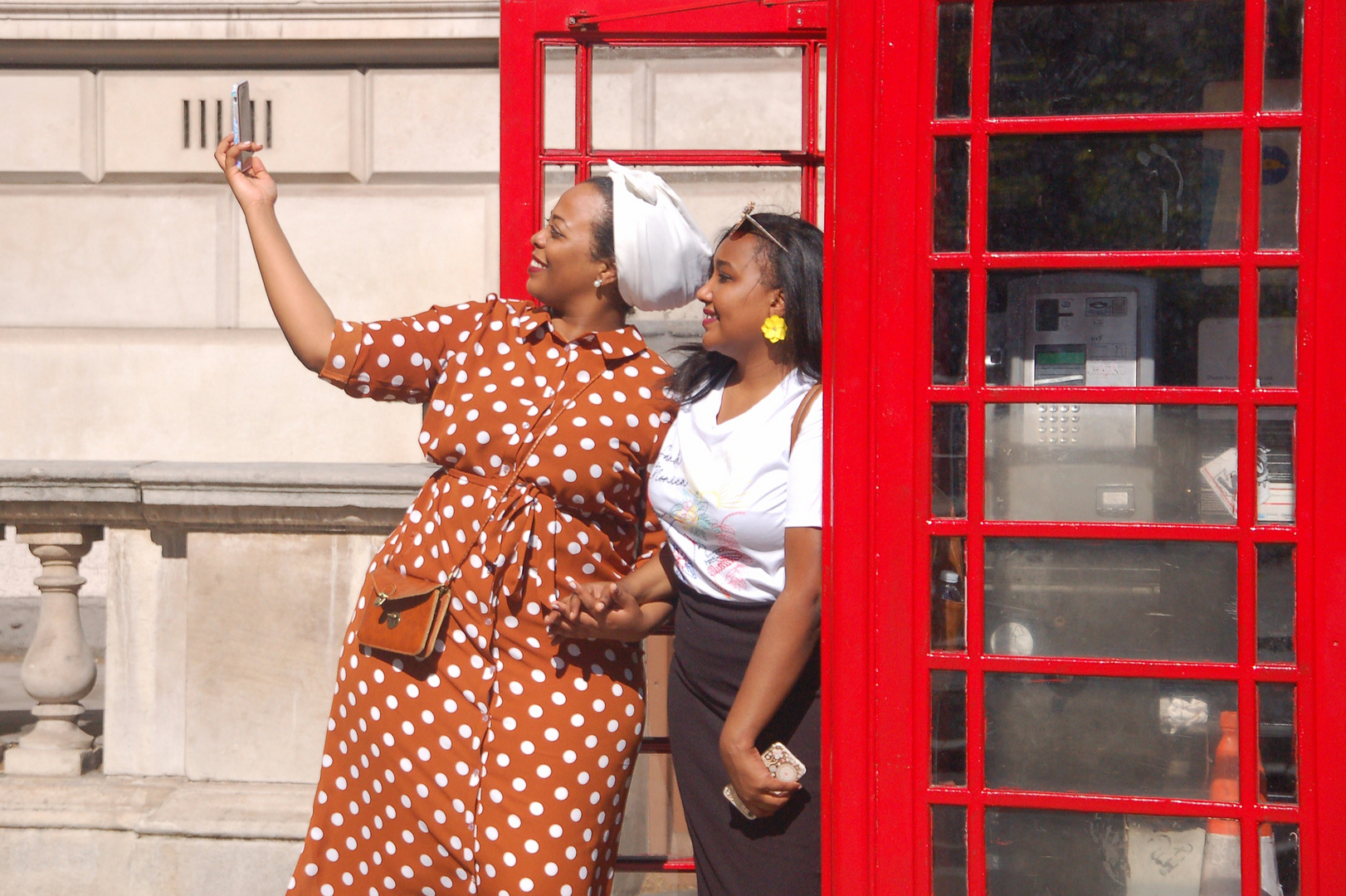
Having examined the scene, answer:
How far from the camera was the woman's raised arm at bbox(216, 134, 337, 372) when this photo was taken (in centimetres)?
203

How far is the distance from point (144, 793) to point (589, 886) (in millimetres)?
1605

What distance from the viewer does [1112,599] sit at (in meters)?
1.74

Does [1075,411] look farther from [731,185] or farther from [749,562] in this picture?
[731,185]

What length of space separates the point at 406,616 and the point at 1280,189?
5.12 feet

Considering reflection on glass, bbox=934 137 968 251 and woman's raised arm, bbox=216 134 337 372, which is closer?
reflection on glass, bbox=934 137 968 251

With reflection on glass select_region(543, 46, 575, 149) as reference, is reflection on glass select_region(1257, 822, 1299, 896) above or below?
below

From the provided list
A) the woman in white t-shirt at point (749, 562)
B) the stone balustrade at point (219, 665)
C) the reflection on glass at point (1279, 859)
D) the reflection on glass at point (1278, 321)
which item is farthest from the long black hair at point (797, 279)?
the stone balustrade at point (219, 665)

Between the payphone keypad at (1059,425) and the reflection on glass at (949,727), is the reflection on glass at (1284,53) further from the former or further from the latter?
the reflection on glass at (949,727)

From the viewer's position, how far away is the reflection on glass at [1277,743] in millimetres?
1699

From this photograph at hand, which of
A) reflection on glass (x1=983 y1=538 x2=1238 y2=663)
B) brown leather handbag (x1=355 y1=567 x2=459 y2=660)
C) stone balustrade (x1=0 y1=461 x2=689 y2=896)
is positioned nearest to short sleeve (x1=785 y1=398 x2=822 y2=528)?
reflection on glass (x1=983 y1=538 x2=1238 y2=663)

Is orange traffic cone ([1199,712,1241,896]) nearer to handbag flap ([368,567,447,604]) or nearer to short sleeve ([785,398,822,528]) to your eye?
short sleeve ([785,398,822,528])

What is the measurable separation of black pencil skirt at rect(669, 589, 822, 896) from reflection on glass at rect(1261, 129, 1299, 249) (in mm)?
961

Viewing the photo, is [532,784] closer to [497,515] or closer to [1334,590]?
[497,515]

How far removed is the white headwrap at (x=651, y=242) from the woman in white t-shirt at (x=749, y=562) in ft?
0.40
